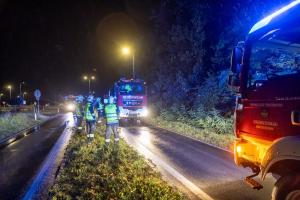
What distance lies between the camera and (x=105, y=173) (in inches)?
337

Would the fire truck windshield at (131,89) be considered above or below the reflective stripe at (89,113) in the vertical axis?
above

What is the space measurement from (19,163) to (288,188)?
29.0 feet

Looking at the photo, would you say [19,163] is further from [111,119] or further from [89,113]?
[89,113]

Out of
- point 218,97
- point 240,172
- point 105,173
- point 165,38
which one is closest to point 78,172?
point 105,173

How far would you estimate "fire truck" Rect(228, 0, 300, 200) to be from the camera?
14.7 feet

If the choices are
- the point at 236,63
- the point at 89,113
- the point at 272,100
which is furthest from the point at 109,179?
the point at 89,113

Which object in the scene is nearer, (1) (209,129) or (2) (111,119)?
(2) (111,119)

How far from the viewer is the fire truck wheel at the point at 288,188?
4242mm

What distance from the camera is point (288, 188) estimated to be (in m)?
4.34

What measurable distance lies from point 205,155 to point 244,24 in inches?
357

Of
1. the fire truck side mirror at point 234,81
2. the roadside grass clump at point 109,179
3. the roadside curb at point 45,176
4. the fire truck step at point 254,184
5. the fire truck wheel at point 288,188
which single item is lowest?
the roadside curb at point 45,176

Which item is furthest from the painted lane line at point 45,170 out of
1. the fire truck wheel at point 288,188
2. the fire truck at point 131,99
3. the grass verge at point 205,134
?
the fire truck at point 131,99

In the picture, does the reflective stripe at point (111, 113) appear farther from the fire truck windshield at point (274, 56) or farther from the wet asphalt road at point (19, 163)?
the fire truck windshield at point (274, 56)

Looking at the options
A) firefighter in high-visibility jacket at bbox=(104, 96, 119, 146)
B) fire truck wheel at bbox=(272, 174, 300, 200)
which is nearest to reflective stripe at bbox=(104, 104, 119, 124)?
firefighter in high-visibility jacket at bbox=(104, 96, 119, 146)
